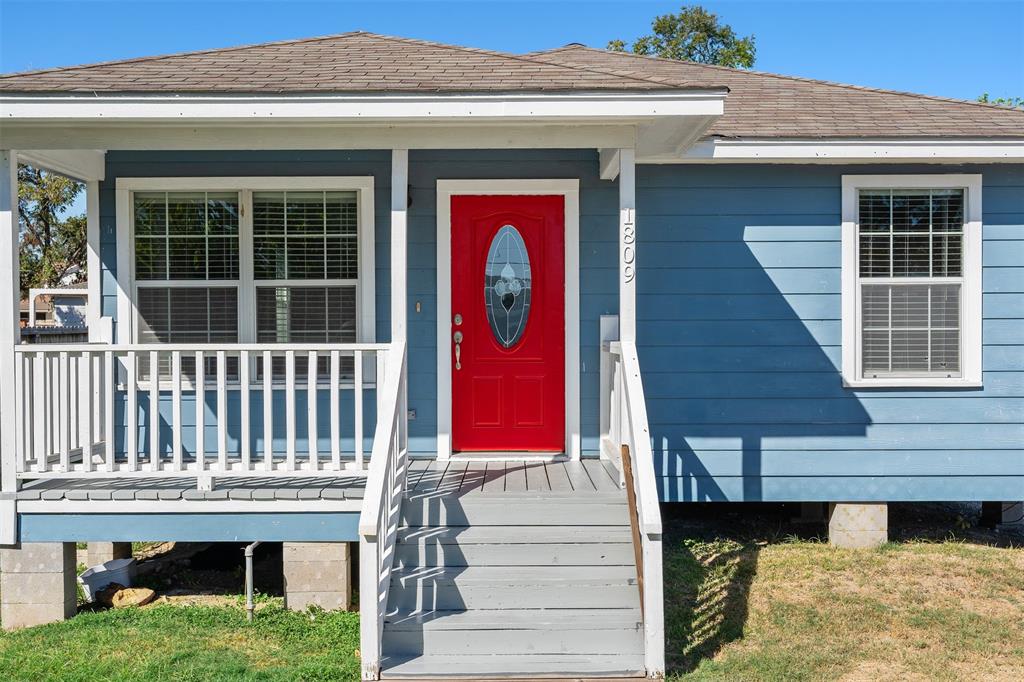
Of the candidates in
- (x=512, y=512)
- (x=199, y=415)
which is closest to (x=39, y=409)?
(x=199, y=415)

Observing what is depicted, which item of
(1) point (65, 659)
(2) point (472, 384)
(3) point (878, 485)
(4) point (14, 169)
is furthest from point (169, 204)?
(3) point (878, 485)

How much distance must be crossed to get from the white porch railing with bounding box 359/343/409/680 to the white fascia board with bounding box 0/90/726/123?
1.34 m

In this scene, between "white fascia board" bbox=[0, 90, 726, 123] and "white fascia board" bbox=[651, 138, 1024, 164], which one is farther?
"white fascia board" bbox=[651, 138, 1024, 164]

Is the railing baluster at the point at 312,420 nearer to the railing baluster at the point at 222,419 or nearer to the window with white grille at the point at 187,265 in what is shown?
the railing baluster at the point at 222,419

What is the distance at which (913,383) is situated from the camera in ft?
19.5

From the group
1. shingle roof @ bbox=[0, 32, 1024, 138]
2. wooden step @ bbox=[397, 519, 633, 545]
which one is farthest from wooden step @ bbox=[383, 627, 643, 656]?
shingle roof @ bbox=[0, 32, 1024, 138]

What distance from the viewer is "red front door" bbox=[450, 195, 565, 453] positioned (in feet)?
19.9

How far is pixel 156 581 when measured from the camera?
223 inches

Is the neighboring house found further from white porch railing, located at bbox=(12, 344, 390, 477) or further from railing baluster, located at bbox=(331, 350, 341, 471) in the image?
railing baluster, located at bbox=(331, 350, 341, 471)

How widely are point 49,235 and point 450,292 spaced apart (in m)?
18.6

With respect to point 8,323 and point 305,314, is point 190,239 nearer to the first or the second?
point 305,314

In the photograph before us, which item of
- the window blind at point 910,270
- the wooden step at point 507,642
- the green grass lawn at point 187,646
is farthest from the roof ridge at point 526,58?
the green grass lawn at point 187,646

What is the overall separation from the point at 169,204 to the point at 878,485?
5569 mm

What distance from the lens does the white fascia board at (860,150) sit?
565 cm
